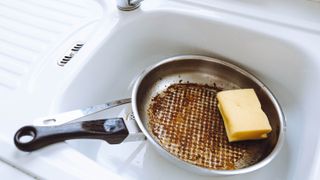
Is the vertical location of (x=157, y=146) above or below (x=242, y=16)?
below

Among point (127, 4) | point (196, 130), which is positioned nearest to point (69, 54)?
point (127, 4)

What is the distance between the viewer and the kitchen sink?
0.54 m

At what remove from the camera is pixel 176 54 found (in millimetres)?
753

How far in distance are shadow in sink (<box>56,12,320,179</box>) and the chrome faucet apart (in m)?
0.03

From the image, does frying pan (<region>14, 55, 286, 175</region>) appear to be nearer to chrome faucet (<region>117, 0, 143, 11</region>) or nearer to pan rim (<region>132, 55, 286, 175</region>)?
pan rim (<region>132, 55, 286, 175</region>)

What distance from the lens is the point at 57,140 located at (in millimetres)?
436

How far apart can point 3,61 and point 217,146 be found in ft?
1.34

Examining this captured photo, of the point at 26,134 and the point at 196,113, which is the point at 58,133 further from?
the point at 196,113

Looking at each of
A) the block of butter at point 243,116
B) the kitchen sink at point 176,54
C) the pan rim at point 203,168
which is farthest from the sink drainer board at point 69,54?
the block of butter at point 243,116

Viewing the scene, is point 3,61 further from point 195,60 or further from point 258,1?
point 258,1

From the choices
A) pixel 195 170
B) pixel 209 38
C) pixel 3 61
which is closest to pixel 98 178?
pixel 195 170

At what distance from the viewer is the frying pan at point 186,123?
46 centimetres

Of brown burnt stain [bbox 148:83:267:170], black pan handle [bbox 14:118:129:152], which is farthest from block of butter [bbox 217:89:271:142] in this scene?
black pan handle [bbox 14:118:129:152]

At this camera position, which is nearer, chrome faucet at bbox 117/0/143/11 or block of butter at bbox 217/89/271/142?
block of butter at bbox 217/89/271/142
